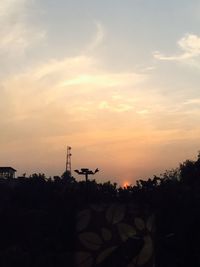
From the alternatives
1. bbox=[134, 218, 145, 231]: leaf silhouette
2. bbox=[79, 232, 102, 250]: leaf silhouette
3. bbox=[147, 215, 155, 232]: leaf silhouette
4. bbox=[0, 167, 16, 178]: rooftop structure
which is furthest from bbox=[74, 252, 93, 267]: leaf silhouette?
bbox=[0, 167, 16, 178]: rooftop structure

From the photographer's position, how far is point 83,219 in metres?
22.3

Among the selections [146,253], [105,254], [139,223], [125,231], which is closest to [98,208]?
[139,223]

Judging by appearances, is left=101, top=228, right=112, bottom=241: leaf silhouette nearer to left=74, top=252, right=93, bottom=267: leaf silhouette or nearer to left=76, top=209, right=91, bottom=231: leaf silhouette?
left=74, top=252, right=93, bottom=267: leaf silhouette

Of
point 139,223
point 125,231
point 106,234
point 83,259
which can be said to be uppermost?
point 139,223

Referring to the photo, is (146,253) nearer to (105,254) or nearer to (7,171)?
(105,254)

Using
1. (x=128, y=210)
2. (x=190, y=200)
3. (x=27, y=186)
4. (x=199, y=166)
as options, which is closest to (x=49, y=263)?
(x=128, y=210)

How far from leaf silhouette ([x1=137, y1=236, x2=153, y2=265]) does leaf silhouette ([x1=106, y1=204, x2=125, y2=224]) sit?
190cm

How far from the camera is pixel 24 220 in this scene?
2734 cm

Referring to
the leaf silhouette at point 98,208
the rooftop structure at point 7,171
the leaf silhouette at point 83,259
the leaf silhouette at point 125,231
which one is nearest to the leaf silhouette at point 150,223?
the leaf silhouette at point 125,231

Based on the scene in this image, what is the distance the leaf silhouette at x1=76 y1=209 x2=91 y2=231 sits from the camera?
21.4 metres

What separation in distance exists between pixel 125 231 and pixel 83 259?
1.81m

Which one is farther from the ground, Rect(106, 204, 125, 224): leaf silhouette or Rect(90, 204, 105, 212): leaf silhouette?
Rect(90, 204, 105, 212): leaf silhouette

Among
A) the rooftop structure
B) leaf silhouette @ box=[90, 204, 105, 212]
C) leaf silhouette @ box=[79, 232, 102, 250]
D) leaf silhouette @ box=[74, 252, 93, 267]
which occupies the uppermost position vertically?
the rooftop structure

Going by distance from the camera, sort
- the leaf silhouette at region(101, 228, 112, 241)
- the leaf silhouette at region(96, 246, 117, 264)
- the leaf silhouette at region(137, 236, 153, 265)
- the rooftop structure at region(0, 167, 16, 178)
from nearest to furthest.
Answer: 1. the leaf silhouette at region(137, 236, 153, 265)
2. the leaf silhouette at region(96, 246, 117, 264)
3. the leaf silhouette at region(101, 228, 112, 241)
4. the rooftop structure at region(0, 167, 16, 178)
